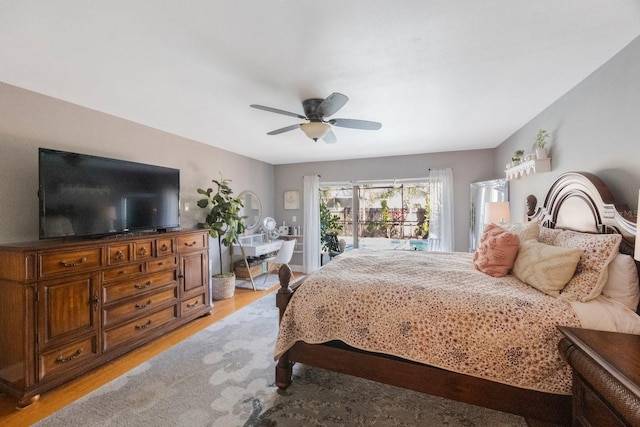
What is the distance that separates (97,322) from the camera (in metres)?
2.26

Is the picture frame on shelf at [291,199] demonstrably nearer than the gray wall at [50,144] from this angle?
No

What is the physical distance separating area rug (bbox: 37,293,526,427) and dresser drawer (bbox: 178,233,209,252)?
3.87 ft

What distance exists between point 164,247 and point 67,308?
3.08ft

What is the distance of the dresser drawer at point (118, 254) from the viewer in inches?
93.4

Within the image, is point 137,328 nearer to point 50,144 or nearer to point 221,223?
point 221,223

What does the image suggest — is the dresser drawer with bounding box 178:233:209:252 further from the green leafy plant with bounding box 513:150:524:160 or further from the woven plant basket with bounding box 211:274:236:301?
the green leafy plant with bounding box 513:150:524:160

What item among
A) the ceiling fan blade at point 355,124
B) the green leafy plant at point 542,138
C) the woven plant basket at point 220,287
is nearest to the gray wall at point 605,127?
the green leafy plant at point 542,138

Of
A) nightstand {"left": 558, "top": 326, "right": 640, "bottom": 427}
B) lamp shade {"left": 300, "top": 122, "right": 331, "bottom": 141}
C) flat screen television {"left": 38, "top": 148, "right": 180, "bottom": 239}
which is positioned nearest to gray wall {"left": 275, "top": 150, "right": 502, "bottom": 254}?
flat screen television {"left": 38, "top": 148, "right": 180, "bottom": 239}

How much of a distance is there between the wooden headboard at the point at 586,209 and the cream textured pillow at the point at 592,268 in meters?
0.14

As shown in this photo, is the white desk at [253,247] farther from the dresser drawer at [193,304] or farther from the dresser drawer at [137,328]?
the dresser drawer at [137,328]

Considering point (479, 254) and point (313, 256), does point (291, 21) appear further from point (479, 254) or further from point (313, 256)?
point (313, 256)

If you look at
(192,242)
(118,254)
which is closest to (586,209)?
(192,242)

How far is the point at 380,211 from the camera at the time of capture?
561 cm

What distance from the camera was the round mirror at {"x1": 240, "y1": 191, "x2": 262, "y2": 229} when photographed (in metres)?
5.05
